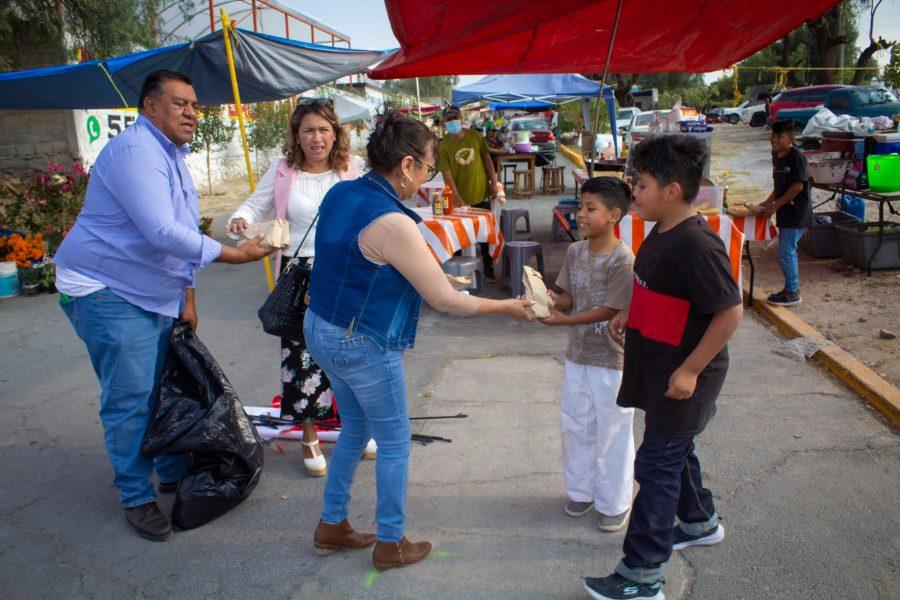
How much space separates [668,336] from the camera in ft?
7.31

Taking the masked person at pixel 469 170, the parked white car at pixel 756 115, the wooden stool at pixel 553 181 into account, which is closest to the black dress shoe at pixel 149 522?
the masked person at pixel 469 170

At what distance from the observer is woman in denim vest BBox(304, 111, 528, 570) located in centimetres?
219

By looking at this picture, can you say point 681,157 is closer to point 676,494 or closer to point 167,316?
point 676,494

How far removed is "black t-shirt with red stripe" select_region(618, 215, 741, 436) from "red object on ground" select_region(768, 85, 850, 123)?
27415 millimetres

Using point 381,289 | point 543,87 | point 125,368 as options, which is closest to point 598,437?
point 381,289

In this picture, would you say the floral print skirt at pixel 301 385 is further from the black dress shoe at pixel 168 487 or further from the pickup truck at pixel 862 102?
the pickup truck at pixel 862 102

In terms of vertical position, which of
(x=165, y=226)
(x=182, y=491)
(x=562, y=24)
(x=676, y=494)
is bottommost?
(x=182, y=491)

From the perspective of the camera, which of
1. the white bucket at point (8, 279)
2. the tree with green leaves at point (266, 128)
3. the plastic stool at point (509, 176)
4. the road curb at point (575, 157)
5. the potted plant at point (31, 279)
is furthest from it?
the road curb at point (575, 157)

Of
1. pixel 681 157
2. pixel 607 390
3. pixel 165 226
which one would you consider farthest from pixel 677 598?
pixel 165 226

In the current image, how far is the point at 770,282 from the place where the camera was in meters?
6.93

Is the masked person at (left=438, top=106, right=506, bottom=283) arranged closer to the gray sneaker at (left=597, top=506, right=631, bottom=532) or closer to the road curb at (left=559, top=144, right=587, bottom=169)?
the gray sneaker at (left=597, top=506, right=631, bottom=532)

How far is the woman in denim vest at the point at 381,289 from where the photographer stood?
7.20ft

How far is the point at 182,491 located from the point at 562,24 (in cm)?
350

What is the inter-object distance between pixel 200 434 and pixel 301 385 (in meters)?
0.60
